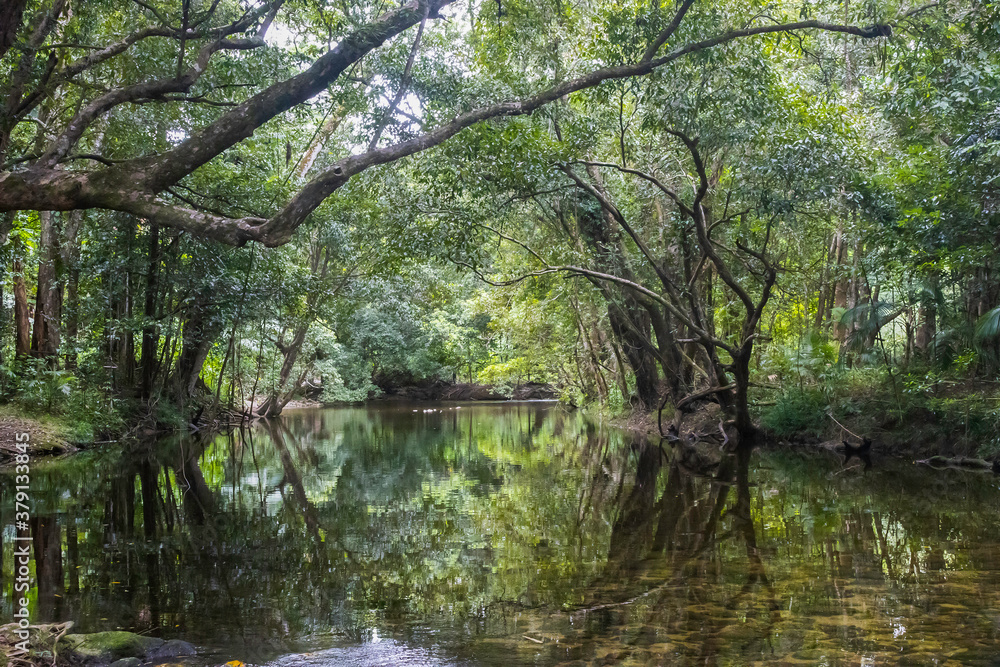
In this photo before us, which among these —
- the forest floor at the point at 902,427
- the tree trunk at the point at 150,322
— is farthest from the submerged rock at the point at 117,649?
the tree trunk at the point at 150,322

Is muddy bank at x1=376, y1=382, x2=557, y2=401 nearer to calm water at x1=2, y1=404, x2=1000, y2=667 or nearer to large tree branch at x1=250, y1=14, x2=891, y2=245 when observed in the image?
calm water at x1=2, y1=404, x2=1000, y2=667

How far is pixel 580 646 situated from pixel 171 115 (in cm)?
1119

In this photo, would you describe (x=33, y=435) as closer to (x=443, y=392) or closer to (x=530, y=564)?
(x=530, y=564)

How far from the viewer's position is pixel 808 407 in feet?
46.0

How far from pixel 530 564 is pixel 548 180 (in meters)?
7.85

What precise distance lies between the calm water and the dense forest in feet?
8.16

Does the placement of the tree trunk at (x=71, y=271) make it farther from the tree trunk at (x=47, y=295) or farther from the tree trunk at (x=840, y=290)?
the tree trunk at (x=840, y=290)

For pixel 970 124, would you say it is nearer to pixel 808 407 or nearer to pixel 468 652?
pixel 808 407

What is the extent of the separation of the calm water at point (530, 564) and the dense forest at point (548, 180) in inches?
98.0

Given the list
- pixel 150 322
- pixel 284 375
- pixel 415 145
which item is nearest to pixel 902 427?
pixel 415 145

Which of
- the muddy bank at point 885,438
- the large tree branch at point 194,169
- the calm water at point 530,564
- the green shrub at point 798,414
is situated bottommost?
the calm water at point 530,564

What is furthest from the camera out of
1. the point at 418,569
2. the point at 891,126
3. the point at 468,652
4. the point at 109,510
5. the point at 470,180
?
the point at 891,126

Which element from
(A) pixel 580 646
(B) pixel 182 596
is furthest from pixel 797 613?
(B) pixel 182 596

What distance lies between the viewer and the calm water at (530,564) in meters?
3.93
